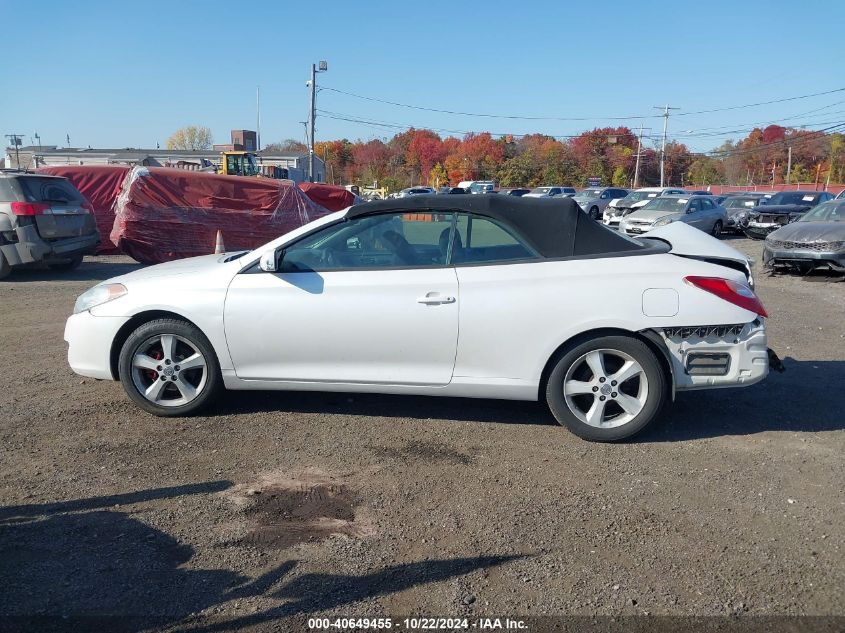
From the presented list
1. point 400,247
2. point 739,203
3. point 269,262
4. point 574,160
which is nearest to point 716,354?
point 400,247

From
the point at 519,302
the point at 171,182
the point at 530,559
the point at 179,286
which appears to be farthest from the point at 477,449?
the point at 171,182

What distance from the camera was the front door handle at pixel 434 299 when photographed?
4.74m

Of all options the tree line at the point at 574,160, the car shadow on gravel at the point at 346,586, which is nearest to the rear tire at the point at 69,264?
the car shadow on gravel at the point at 346,586

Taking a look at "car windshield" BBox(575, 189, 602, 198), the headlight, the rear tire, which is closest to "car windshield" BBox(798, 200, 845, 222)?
the headlight

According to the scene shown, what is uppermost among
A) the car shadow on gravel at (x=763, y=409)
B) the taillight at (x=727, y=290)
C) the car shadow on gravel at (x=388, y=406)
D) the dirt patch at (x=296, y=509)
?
the taillight at (x=727, y=290)

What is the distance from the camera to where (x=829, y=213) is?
13.7m

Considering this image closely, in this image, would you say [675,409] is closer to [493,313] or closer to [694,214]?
[493,313]

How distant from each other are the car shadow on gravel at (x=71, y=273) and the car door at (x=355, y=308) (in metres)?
8.35

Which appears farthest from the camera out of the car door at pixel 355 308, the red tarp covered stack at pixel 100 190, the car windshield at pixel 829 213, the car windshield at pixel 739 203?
the car windshield at pixel 739 203

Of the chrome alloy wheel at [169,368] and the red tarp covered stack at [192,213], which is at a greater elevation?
the red tarp covered stack at [192,213]

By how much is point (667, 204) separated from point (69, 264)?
18.1 m

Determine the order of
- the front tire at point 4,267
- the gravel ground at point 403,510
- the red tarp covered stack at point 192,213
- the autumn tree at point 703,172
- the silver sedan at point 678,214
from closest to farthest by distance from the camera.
A: the gravel ground at point 403,510 → the front tire at point 4,267 → the red tarp covered stack at point 192,213 → the silver sedan at point 678,214 → the autumn tree at point 703,172

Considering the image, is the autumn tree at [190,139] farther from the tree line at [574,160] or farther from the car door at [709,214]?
the car door at [709,214]

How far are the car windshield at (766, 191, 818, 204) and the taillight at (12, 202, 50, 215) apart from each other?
22.0m
